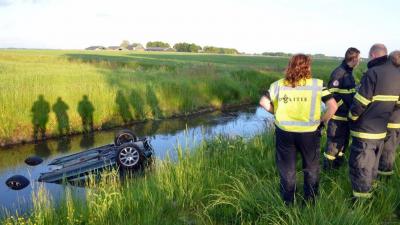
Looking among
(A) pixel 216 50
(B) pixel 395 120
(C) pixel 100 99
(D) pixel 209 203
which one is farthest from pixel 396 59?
(A) pixel 216 50

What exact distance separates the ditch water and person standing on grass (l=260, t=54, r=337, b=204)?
2.28m

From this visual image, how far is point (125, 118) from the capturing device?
13992 mm

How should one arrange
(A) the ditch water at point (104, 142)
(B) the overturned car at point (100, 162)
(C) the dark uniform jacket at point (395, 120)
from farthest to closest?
(B) the overturned car at point (100, 162), (A) the ditch water at point (104, 142), (C) the dark uniform jacket at point (395, 120)

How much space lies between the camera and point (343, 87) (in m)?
6.07

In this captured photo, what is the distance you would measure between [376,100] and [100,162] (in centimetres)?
554

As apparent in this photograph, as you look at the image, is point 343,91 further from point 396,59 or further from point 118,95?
point 118,95

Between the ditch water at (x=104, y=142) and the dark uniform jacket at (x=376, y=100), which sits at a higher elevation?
the dark uniform jacket at (x=376, y=100)

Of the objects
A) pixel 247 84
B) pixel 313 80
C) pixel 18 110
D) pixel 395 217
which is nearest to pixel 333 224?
pixel 395 217

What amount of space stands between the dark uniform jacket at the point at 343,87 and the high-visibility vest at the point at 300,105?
1.91m

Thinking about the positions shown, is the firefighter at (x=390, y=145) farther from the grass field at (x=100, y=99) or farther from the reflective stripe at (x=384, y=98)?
the grass field at (x=100, y=99)

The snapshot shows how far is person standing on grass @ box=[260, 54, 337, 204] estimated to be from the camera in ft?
13.9

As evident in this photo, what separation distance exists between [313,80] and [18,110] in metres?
9.66

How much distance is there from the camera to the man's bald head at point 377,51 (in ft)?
15.9

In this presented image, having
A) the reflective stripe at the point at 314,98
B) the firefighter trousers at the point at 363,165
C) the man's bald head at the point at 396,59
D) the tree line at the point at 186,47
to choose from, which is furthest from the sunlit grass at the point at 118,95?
the tree line at the point at 186,47
